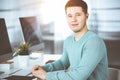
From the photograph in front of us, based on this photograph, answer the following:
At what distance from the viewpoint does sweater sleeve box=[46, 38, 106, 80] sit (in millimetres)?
1463

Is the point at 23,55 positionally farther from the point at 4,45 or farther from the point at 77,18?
the point at 77,18

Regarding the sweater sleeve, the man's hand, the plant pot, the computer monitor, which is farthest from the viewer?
the computer monitor

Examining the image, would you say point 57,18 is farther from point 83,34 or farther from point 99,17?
point 83,34

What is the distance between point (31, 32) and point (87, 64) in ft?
4.65

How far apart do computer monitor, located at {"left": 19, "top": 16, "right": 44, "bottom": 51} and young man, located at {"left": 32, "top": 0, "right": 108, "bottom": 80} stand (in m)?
0.98

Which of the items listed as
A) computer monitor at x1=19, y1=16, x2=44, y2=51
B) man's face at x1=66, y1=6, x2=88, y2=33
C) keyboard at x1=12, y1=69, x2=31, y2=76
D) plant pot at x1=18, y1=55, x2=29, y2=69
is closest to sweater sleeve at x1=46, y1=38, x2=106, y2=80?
man's face at x1=66, y1=6, x2=88, y2=33

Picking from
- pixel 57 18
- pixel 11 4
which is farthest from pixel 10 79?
pixel 11 4

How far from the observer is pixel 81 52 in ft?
5.19

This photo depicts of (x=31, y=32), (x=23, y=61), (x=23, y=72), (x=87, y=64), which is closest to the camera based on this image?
(x=87, y=64)

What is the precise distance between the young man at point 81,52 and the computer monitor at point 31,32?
98 centimetres

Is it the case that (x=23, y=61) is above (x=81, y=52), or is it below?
below

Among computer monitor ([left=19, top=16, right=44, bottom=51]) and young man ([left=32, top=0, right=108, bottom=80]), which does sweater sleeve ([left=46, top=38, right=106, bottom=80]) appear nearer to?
young man ([left=32, top=0, right=108, bottom=80])

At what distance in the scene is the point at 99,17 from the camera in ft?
12.4

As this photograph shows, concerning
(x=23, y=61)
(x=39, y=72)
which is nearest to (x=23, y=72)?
(x=23, y=61)
